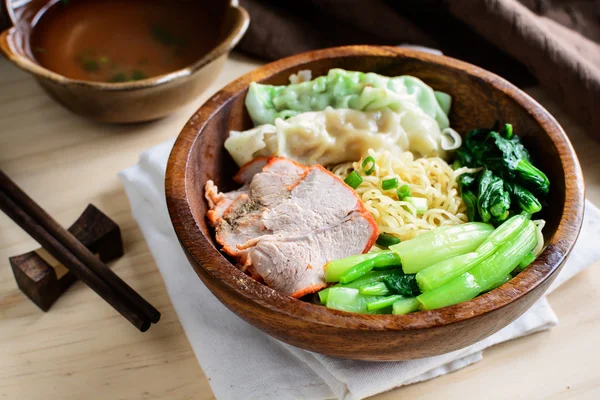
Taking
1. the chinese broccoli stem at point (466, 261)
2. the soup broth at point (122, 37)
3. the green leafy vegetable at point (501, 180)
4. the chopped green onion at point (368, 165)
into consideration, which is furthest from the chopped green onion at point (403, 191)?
the soup broth at point (122, 37)

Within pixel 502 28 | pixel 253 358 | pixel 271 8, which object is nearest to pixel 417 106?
pixel 502 28

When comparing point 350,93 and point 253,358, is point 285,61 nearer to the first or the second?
point 350,93

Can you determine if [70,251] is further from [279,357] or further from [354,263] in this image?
[354,263]

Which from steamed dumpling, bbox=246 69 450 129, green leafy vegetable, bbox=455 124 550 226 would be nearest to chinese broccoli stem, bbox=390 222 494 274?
green leafy vegetable, bbox=455 124 550 226

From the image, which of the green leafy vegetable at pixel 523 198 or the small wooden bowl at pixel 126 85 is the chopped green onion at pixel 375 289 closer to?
the green leafy vegetable at pixel 523 198

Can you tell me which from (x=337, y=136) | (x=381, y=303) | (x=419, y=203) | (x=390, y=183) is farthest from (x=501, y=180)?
(x=381, y=303)

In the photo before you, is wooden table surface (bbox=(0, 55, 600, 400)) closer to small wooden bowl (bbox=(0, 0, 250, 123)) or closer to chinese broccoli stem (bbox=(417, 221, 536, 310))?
small wooden bowl (bbox=(0, 0, 250, 123))
